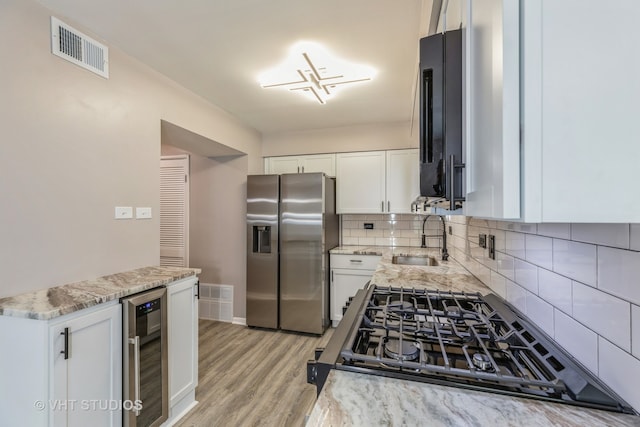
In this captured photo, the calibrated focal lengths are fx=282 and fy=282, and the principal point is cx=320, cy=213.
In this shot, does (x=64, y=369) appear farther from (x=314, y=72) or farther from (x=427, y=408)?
(x=314, y=72)

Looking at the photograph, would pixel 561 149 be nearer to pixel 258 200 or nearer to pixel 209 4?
pixel 209 4

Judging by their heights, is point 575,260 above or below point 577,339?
above

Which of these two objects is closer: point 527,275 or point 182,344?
point 527,275

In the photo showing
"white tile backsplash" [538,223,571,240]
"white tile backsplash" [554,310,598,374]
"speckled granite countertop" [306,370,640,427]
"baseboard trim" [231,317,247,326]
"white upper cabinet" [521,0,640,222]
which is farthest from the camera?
"baseboard trim" [231,317,247,326]

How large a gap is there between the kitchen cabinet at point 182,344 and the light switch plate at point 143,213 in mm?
578

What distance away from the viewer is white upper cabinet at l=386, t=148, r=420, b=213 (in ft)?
11.3

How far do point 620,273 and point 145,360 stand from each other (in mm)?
2082

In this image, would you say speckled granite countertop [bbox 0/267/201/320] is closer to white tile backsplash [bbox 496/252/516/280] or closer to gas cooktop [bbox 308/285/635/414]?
gas cooktop [bbox 308/285/635/414]

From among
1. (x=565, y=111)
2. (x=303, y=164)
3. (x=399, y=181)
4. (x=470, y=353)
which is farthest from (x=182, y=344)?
(x=399, y=181)

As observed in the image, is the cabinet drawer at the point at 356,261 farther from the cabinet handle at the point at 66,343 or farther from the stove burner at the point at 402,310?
the cabinet handle at the point at 66,343

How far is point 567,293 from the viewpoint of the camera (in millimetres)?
813

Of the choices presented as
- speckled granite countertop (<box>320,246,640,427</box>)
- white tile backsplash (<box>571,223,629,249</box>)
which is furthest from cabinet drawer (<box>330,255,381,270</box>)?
speckled granite countertop (<box>320,246,640,427</box>)

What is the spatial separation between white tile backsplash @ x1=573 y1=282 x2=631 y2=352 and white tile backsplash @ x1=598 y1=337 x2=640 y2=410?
0.07 ft

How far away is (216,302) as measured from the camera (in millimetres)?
3666
